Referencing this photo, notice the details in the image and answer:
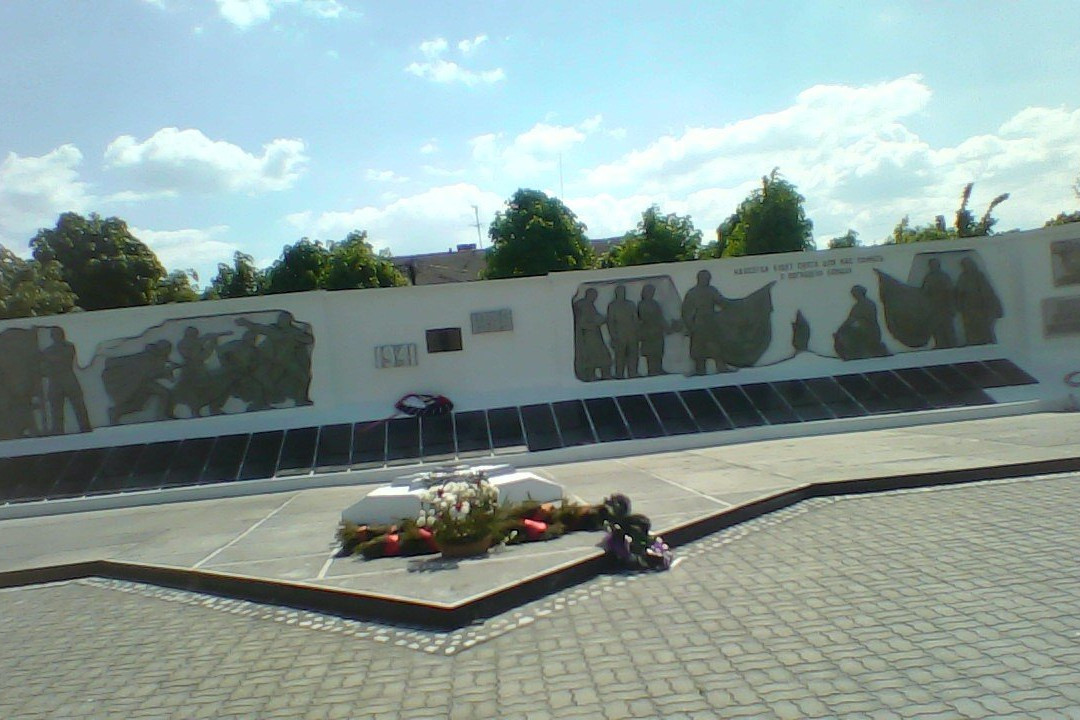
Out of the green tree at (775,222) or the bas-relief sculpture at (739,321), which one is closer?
the bas-relief sculpture at (739,321)

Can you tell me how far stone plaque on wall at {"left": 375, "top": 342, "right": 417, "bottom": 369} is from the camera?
1463cm

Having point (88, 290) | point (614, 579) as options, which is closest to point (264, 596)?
point (614, 579)

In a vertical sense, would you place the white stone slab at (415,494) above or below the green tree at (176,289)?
below

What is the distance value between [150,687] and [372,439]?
9123 millimetres

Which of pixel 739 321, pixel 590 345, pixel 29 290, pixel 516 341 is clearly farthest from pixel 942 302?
pixel 29 290

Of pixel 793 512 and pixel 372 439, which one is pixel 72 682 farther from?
pixel 372 439

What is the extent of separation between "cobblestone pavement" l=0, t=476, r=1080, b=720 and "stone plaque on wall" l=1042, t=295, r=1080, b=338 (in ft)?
32.8

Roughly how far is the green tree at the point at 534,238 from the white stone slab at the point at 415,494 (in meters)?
23.4

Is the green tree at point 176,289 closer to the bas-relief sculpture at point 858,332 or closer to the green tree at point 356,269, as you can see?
the green tree at point 356,269

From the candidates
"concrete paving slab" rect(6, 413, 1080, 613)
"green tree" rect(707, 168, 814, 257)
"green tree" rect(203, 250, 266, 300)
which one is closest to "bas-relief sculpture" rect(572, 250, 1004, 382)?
"concrete paving slab" rect(6, 413, 1080, 613)

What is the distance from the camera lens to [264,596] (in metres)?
6.89

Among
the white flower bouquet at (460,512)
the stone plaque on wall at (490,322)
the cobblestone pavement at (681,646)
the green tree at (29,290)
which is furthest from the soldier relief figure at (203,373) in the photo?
the green tree at (29,290)

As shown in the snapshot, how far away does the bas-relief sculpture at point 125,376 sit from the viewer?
14.2 metres

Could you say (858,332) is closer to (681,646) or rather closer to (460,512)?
(460,512)
